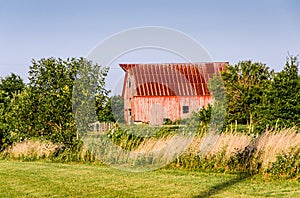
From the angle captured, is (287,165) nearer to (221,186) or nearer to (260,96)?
(221,186)

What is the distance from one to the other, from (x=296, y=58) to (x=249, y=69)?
147 inches

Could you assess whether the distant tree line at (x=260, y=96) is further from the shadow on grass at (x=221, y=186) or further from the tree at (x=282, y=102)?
the shadow on grass at (x=221, y=186)

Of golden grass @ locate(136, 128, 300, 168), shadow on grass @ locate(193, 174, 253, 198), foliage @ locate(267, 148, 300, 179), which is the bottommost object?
shadow on grass @ locate(193, 174, 253, 198)

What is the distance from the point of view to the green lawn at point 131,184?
310 inches

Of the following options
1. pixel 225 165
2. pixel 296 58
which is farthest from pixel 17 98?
pixel 296 58

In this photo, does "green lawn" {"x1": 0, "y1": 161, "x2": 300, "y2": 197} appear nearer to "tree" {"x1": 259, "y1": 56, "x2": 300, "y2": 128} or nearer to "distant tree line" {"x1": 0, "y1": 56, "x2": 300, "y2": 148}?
"distant tree line" {"x1": 0, "y1": 56, "x2": 300, "y2": 148}

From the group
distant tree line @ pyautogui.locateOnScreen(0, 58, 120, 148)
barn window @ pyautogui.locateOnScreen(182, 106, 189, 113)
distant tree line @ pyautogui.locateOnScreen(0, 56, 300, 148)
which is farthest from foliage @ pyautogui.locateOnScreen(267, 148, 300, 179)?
barn window @ pyautogui.locateOnScreen(182, 106, 189, 113)

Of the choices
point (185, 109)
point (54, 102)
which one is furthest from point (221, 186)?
point (185, 109)

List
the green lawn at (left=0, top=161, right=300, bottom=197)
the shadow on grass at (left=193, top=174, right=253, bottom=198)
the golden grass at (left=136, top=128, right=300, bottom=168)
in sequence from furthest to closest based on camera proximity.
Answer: the golden grass at (left=136, top=128, right=300, bottom=168)
the green lawn at (left=0, top=161, right=300, bottom=197)
the shadow on grass at (left=193, top=174, right=253, bottom=198)

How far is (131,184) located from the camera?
879 centimetres

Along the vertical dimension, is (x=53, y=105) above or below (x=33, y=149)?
above

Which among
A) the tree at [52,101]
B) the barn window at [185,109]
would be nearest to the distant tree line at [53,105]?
the tree at [52,101]

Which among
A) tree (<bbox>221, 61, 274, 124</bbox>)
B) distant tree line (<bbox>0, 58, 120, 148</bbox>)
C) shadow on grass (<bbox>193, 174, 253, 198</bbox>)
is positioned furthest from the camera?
tree (<bbox>221, 61, 274, 124</bbox>)

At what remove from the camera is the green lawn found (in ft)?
25.8
